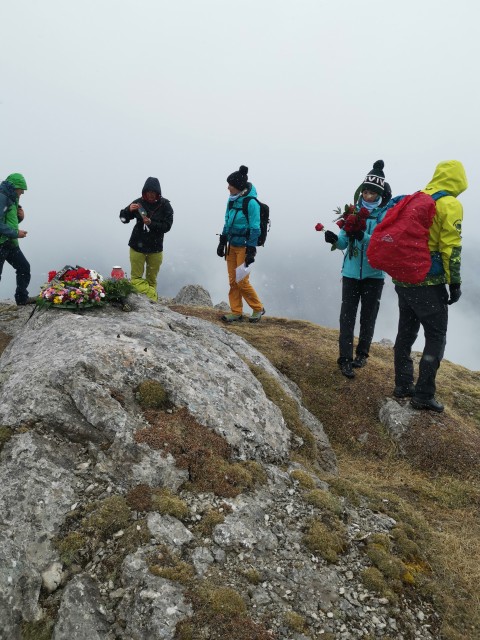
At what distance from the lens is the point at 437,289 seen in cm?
1029

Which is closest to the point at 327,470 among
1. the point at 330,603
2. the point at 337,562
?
the point at 337,562

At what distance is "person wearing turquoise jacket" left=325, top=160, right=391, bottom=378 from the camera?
39.4ft

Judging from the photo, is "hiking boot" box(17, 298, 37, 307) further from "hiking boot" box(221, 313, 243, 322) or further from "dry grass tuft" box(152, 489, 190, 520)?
"dry grass tuft" box(152, 489, 190, 520)

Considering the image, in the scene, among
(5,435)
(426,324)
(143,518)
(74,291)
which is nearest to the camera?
(143,518)

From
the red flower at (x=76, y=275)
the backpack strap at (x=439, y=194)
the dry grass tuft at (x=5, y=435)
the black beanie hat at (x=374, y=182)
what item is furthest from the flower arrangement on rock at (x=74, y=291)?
the backpack strap at (x=439, y=194)

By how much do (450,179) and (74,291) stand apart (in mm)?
10184

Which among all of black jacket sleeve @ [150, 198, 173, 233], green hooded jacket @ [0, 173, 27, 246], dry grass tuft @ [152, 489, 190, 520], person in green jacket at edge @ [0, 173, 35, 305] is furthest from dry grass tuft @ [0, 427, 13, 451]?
black jacket sleeve @ [150, 198, 173, 233]

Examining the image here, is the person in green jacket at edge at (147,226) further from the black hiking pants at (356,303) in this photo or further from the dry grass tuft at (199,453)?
the dry grass tuft at (199,453)

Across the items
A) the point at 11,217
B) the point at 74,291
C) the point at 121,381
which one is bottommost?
the point at 121,381

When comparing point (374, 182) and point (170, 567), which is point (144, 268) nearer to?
point (374, 182)

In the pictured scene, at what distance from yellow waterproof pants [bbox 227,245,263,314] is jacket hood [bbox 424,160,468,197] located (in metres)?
7.57

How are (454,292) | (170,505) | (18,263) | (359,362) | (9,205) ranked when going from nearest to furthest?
(170,505)
(454,292)
(359,362)
(9,205)
(18,263)

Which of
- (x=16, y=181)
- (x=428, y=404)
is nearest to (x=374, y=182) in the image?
(x=428, y=404)

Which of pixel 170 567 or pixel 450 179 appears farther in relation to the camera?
pixel 450 179
